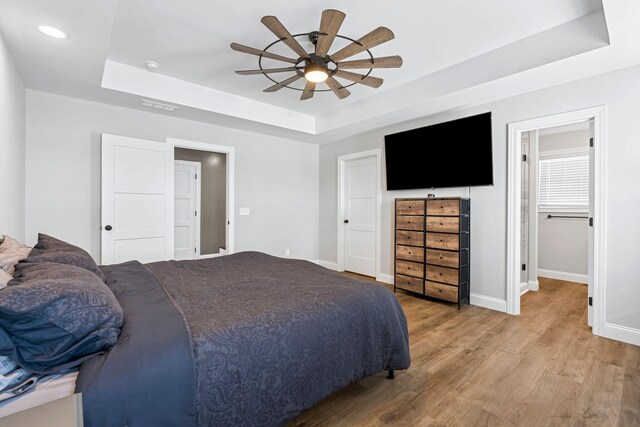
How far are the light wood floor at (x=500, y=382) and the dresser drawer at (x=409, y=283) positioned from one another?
75 cm

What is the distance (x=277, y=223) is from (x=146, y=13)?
351 centimetres

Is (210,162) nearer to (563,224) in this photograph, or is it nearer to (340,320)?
(340,320)

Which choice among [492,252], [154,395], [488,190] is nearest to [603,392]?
[492,252]

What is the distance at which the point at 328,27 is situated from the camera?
6.91 feet

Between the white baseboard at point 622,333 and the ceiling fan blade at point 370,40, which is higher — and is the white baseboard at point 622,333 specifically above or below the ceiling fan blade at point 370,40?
below

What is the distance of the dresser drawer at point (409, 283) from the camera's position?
397 cm

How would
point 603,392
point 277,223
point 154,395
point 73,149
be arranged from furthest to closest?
point 277,223 < point 73,149 < point 603,392 < point 154,395

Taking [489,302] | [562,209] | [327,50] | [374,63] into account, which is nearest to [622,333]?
[489,302]

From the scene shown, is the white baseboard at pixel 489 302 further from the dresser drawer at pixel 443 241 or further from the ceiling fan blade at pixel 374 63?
the ceiling fan blade at pixel 374 63

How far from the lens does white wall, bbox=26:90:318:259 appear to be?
3320 millimetres

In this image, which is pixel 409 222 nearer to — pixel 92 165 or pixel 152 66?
pixel 152 66

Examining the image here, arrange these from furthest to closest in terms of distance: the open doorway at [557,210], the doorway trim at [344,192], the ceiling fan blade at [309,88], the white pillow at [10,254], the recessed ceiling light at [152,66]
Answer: the doorway trim at [344,192], the open doorway at [557,210], the recessed ceiling light at [152,66], the ceiling fan blade at [309,88], the white pillow at [10,254]

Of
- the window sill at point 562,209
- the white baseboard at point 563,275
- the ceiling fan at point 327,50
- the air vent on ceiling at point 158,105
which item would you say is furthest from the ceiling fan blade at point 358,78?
the white baseboard at point 563,275

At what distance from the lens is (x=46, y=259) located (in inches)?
64.7
